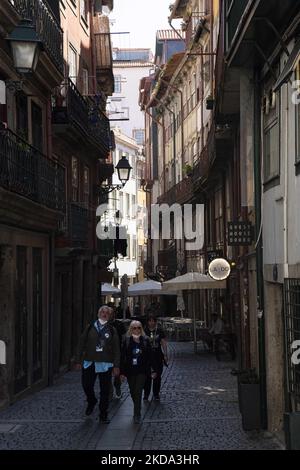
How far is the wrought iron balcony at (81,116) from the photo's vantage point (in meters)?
20.3

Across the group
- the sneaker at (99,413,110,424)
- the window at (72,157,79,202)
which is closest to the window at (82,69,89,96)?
the window at (72,157,79,202)

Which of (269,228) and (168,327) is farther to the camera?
(168,327)

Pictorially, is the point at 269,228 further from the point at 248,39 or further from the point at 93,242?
the point at 93,242

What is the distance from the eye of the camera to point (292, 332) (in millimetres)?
9156

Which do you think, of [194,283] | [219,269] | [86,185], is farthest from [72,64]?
[219,269]

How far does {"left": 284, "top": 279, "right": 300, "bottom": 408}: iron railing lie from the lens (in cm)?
895

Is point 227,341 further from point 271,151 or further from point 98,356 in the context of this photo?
point 271,151

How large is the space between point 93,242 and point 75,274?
4.67 m

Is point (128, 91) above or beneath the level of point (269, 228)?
above

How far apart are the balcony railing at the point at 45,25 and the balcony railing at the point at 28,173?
2436mm

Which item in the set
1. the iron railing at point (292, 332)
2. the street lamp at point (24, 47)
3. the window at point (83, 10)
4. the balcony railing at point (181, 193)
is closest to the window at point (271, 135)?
the iron railing at point (292, 332)
